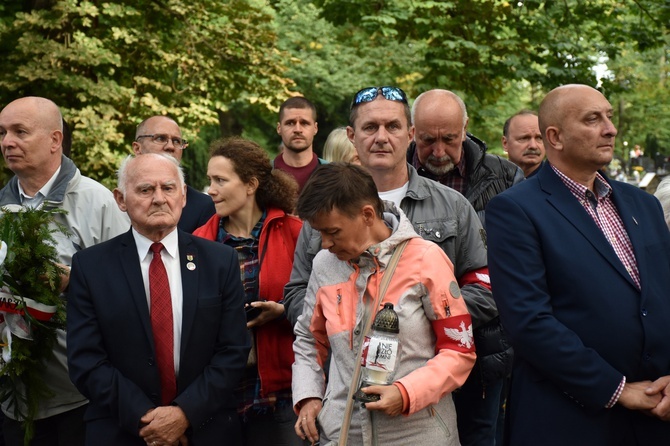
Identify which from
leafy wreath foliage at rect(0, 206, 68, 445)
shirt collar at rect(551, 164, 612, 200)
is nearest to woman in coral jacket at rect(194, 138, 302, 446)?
leafy wreath foliage at rect(0, 206, 68, 445)

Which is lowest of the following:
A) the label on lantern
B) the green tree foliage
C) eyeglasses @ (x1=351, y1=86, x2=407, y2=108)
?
the label on lantern

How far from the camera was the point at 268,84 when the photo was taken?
45.6ft

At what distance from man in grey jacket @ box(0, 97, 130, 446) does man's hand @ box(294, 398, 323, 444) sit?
1.74 meters

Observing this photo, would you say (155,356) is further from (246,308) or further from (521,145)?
(521,145)

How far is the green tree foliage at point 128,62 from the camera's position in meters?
11.3

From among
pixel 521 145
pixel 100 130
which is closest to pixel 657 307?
pixel 521 145

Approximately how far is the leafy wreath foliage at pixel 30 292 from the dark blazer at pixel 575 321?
238 cm

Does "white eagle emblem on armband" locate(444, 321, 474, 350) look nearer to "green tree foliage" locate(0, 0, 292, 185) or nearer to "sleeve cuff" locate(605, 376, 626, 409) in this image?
"sleeve cuff" locate(605, 376, 626, 409)

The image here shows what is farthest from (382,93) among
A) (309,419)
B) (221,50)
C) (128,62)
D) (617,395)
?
(221,50)

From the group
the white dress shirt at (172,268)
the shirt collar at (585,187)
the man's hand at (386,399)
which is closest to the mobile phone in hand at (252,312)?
the white dress shirt at (172,268)

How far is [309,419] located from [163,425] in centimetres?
77

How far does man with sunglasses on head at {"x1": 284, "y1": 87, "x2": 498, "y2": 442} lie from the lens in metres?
4.35

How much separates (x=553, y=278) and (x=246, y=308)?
6.01ft

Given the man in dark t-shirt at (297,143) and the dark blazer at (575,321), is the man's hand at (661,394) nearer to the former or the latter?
the dark blazer at (575,321)
